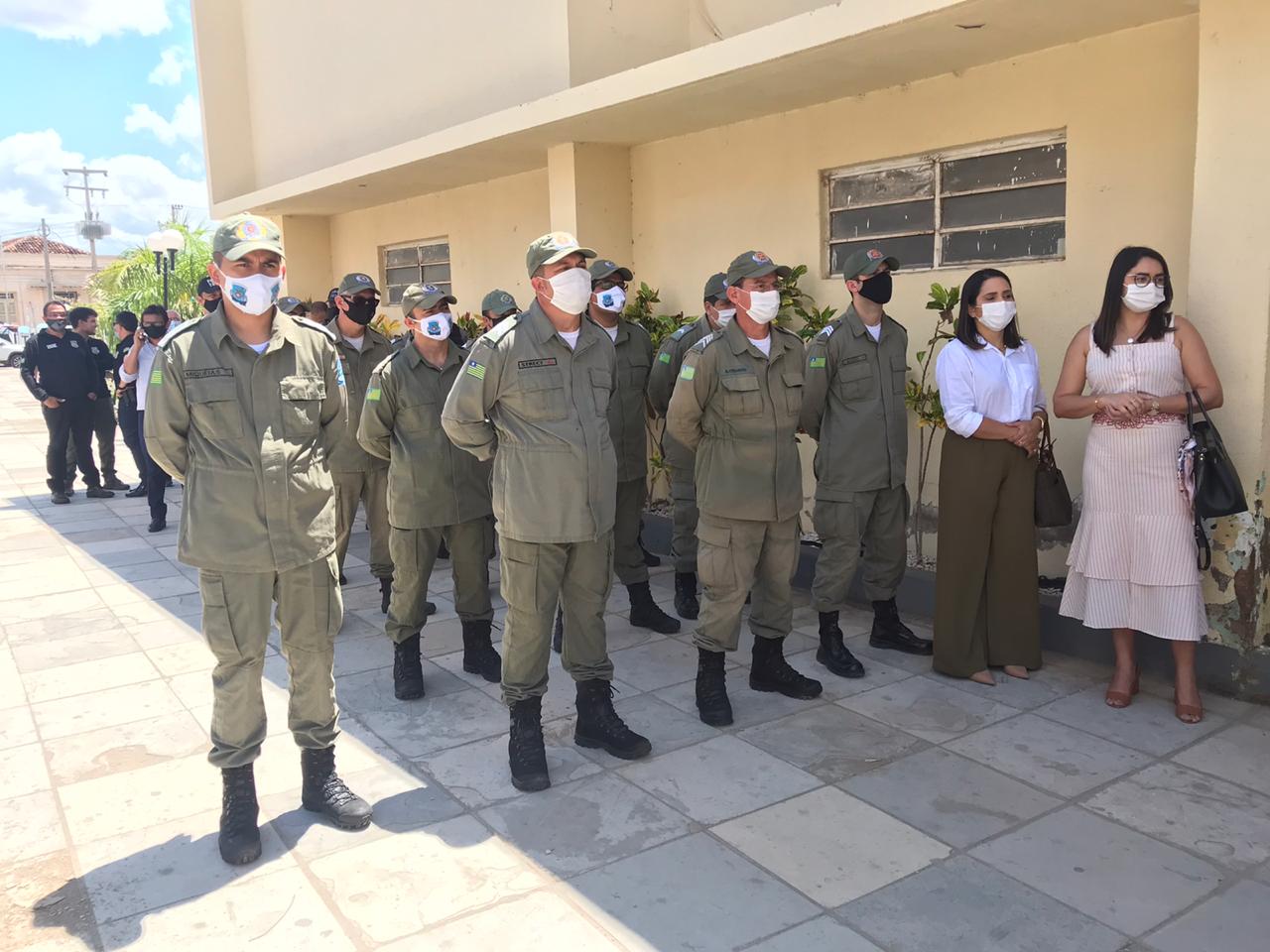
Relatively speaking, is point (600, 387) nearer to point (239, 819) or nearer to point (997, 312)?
point (997, 312)

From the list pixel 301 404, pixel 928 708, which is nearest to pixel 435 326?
pixel 301 404

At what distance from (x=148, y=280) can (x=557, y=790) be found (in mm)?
26590

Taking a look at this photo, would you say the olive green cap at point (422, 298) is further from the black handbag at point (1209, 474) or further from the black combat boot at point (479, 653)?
the black handbag at point (1209, 474)

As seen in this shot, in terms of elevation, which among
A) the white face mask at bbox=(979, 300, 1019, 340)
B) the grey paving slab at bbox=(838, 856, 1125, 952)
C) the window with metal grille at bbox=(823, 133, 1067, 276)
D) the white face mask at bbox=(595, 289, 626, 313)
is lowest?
the grey paving slab at bbox=(838, 856, 1125, 952)

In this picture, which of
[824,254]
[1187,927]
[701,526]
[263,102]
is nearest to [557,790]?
[701,526]

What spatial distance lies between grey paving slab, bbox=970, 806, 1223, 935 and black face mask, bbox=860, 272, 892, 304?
257 cm

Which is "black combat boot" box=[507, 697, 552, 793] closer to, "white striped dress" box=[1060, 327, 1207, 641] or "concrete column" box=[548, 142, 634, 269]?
"white striped dress" box=[1060, 327, 1207, 641]

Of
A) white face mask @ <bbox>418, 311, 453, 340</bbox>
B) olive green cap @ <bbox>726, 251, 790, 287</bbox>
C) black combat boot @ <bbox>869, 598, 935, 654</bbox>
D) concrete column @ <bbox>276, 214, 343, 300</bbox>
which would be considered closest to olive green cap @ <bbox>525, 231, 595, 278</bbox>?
olive green cap @ <bbox>726, 251, 790, 287</bbox>

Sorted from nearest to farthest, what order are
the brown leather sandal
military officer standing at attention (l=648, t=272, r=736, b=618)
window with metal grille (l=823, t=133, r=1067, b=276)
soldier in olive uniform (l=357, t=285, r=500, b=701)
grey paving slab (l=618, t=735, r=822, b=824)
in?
grey paving slab (l=618, t=735, r=822, b=824) < the brown leather sandal < soldier in olive uniform (l=357, t=285, r=500, b=701) < window with metal grille (l=823, t=133, r=1067, b=276) < military officer standing at attention (l=648, t=272, r=736, b=618)

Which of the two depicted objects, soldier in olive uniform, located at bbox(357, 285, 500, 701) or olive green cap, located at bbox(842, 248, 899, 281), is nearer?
soldier in olive uniform, located at bbox(357, 285, 500, 701)

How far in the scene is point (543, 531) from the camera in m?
3.67

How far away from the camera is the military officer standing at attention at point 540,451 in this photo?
145 inches

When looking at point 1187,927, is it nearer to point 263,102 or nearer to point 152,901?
point 152,901

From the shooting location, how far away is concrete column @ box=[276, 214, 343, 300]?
40.5ft
